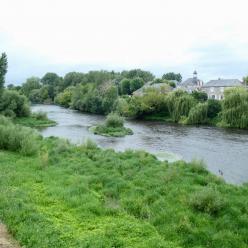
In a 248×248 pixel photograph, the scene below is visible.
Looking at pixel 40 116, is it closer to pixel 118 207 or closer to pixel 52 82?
pixel 118 207

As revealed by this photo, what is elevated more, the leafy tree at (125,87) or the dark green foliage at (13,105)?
the leafy tree at (125,87)

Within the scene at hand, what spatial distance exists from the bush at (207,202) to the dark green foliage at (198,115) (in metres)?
50.4

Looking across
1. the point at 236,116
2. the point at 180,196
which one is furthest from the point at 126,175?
the point at 236,116

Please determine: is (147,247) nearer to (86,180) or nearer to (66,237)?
(66,237)

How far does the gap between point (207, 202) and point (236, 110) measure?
46.3 metres

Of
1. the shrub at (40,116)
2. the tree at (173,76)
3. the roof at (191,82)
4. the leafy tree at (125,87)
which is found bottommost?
the shrub at (40,116)

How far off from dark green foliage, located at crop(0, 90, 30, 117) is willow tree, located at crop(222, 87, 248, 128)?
106ft

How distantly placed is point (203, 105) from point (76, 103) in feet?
141

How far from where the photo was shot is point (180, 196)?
15156 millimetres

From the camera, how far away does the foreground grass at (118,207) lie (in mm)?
11172

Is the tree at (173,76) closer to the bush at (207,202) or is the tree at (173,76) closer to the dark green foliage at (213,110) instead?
the dark green foliage at (213,110)

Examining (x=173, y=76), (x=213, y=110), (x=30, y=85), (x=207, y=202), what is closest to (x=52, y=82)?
(x=30, y=85)

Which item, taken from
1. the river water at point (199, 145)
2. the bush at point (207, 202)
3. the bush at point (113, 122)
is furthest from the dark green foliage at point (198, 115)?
the bush at point (207, 202)

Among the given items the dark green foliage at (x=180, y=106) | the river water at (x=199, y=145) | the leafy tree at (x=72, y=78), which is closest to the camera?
the river water at (x=199, y=145)
